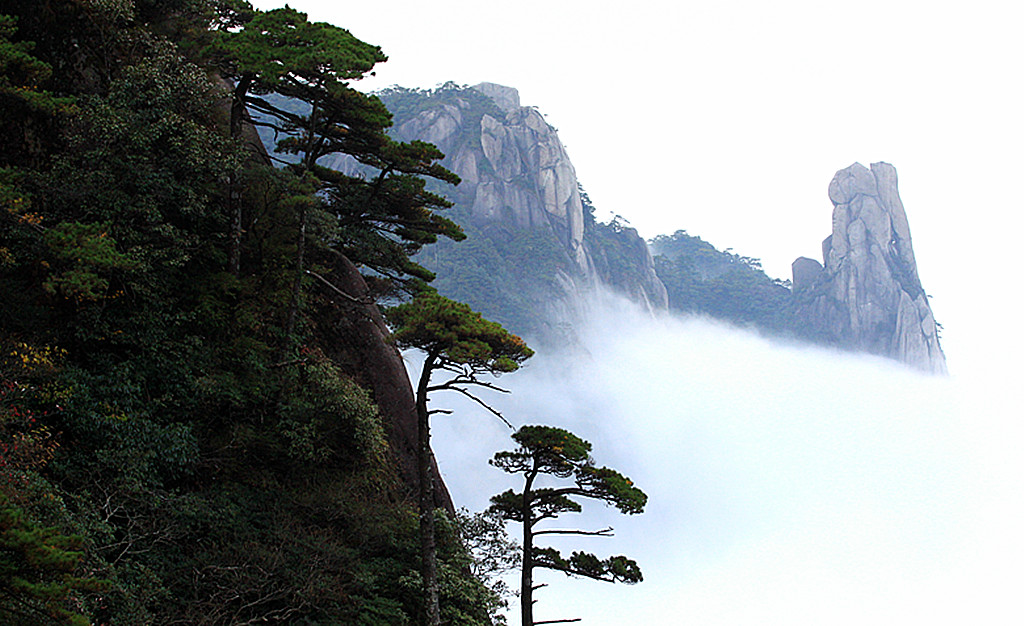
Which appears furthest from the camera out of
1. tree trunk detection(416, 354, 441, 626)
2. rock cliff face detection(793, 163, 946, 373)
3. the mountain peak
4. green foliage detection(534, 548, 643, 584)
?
the mountain peak

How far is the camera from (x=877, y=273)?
117 metres

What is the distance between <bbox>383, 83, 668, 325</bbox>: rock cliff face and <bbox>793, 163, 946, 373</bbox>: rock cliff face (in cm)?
4432

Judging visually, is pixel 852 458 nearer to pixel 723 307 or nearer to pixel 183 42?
pixel 723 307

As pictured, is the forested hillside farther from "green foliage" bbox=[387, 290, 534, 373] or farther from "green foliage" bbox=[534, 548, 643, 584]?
"green foliage" bbox=[387, 290, 534, 373]

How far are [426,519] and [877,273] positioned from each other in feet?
401

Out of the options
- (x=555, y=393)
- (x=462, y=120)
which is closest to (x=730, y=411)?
(x=555, y=393)

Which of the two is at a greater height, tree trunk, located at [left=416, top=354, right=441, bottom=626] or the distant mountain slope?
the distant mountain slope

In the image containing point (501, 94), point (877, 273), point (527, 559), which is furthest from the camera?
point (501, 94)

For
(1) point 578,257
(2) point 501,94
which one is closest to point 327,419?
(1) point 578,257

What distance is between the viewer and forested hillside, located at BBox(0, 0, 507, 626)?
32.2ft

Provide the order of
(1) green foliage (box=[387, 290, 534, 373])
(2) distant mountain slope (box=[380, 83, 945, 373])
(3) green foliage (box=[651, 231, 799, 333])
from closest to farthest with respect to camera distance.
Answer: (1) green foliage (box=[387, 290, 534, 373]) < (2) distant mountain slope (box=[380, 83, 945, 373]) < (3) green foliage (box=[651, 231, 799, 333])

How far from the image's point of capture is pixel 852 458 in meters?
115

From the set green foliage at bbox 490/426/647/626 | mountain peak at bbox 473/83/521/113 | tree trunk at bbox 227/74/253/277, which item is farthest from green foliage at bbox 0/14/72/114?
mountain peak at bbox 473/83/521/113

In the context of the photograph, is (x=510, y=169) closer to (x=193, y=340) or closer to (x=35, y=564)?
(x=193, y=340)
